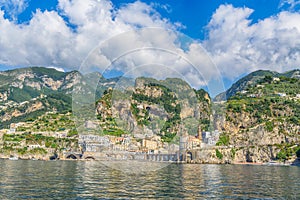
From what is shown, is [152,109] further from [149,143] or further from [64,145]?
[64,145]

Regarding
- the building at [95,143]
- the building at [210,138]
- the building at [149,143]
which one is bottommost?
the building at [149,143]

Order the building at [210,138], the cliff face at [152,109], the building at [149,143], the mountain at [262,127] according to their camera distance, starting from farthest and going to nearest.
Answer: the building at [210,138] → the mountain at [262,127] → the building at [149,143] → the cliff face at [152,109]

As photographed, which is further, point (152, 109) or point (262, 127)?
point (262, 127)

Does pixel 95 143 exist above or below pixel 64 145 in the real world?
above

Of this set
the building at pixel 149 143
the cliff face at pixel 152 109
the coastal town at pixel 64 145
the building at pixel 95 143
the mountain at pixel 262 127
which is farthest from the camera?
the mountain at pixel 262 127

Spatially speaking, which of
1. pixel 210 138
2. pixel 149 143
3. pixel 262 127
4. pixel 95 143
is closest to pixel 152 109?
pixel 149 143

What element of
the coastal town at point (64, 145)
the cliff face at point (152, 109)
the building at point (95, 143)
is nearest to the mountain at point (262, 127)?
the coastal town at point (64, 145)

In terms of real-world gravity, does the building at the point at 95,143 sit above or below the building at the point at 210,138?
below

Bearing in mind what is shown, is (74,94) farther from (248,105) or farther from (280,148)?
(248,105)

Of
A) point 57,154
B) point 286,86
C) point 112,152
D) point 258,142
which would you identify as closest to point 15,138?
point 57,154

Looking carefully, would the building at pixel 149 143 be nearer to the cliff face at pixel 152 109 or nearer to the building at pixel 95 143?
the cliff face at pixel 152 109

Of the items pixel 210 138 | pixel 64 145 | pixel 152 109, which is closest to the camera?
pixel 152 109

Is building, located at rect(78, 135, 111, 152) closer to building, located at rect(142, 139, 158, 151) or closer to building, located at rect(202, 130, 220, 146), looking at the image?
building, located at rect(142, 139, 158, 151)

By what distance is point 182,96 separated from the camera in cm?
3434
